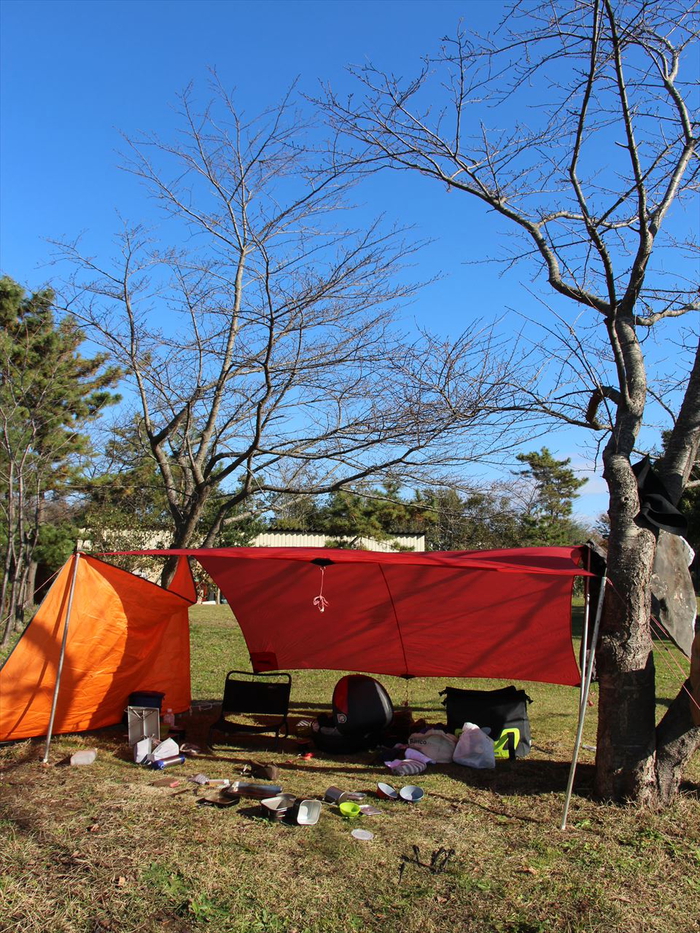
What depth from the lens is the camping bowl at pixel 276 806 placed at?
434 cm

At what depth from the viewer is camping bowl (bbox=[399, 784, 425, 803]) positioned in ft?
15.7

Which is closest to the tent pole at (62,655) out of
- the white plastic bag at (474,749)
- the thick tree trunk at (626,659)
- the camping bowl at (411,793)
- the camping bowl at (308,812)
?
the camping bowl at (308,812)

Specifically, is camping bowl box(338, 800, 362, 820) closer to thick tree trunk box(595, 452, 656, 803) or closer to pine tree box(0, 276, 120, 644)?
thick tree trunk box(595, 452, 656, 803)

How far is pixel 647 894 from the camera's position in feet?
11.6

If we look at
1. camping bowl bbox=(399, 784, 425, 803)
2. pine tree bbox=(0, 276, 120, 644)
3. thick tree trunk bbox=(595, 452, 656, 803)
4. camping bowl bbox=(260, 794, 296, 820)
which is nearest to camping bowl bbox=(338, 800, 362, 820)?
camping bowl bbox=(260, 794, 296, 820)

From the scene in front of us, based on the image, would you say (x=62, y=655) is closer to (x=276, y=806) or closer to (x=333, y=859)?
(x=276, y=806)

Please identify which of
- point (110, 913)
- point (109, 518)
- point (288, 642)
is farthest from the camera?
point (109, 518)

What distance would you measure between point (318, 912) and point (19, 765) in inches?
115

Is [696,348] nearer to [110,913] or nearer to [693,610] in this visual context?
[693,610]

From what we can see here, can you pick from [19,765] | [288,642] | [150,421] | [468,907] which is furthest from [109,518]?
[468,907]

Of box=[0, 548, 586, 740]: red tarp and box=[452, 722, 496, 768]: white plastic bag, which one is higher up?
box=[0, 548, 586, 740]: red tarp

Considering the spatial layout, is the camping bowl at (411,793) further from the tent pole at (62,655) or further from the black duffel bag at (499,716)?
the tent pole at (62,655)

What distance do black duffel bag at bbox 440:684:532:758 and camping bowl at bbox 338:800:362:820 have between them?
1.74 m

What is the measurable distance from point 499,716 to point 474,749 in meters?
0.44
